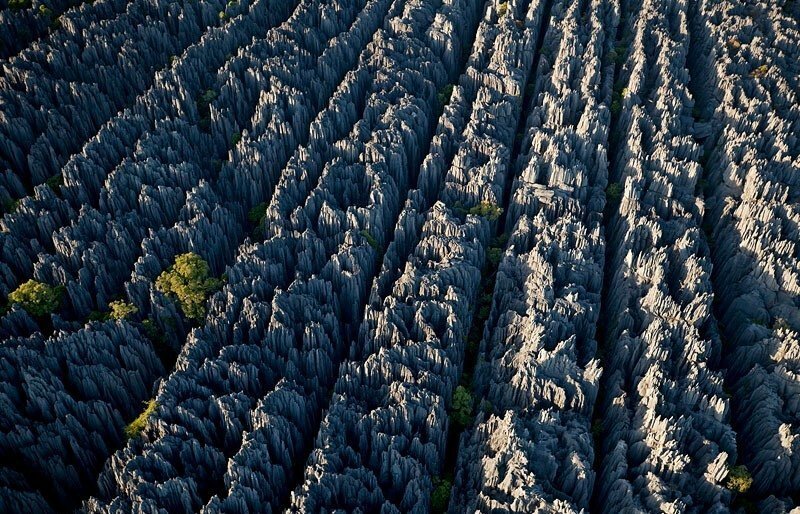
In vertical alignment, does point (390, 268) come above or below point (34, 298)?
above

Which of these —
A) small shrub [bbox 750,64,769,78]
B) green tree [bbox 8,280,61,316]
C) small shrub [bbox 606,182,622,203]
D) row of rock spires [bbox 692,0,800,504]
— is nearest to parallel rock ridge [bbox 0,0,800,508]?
green tree [bbox 8,280,61,316]

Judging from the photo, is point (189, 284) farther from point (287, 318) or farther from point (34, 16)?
point (34, 16)

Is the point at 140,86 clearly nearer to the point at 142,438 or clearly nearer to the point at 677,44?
the point at 142,438

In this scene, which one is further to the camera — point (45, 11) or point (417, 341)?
point (45, 11)

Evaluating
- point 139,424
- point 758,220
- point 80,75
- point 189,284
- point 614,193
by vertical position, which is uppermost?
point 80,75

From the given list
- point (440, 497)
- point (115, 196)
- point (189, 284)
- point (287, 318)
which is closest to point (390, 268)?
point (287, 318)

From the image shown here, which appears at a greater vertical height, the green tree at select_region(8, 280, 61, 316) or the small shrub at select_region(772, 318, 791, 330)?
the small shrub at select_region(772, 318, 791, 330)

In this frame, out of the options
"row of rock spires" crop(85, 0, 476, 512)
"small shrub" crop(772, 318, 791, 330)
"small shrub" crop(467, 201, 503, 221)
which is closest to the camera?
"row of rock spires" crop(85, 0, 476, 512)

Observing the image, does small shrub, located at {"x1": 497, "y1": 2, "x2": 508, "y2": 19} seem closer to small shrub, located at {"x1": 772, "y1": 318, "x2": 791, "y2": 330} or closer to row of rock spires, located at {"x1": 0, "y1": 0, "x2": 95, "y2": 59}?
row of rock spires, located at {"x1": 0, "y1": 0, "x2": 95, "y2": 59}
